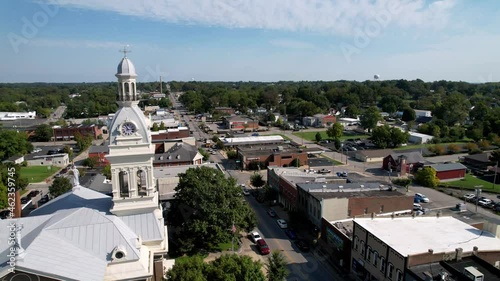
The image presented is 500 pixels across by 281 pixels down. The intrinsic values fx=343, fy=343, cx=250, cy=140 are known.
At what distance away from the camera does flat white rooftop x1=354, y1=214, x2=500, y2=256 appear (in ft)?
77.2

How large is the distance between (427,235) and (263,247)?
1335 centimetres

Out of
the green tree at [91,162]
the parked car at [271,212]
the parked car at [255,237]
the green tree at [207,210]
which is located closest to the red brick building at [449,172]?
the parked car at [271,212]

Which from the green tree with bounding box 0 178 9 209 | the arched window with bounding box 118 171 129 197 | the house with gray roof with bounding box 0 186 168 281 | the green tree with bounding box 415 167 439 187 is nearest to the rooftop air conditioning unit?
the house with gray roof with bounding box 0 186 168 281

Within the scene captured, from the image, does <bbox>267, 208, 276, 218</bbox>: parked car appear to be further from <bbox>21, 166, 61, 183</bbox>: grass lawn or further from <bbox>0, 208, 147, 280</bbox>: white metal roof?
<bbox>21, 166, 61, 183</bbox>: grass lawn

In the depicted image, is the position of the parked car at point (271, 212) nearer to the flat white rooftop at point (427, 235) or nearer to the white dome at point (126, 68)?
the flat white rooftop at point (427, 235)

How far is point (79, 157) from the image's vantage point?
70.1m

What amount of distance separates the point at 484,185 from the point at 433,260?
37.0 m

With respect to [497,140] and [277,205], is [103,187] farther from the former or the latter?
[497,140]

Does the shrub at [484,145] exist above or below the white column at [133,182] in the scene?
below

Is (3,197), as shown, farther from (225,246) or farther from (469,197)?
(469,197)

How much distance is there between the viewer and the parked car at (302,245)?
3145cm

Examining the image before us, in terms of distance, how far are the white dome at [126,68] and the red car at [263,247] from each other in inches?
728

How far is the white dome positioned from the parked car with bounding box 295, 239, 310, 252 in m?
21.0

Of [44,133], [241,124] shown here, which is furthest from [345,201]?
[44,133]
